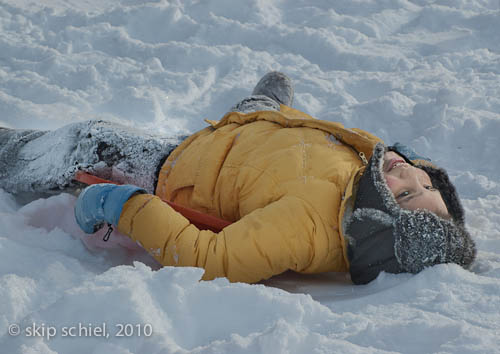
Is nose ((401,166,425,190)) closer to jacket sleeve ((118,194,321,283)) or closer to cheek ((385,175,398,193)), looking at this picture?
cheek ((385,175,398,193))

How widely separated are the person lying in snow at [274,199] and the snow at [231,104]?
92 mm

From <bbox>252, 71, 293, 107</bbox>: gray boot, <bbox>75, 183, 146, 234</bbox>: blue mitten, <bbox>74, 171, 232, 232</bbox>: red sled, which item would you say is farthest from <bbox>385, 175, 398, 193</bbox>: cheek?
<bbox>252, 71, 293, 107</bbox>: gray boot

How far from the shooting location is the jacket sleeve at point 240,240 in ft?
4.44

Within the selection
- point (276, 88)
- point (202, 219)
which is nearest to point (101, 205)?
point (202, 219)

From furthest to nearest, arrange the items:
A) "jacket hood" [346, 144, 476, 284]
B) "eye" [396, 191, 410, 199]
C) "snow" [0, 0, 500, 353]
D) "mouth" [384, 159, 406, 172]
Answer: "mouth" [384, 159, 406, 172]
"eye" [396, 191, 410, 199]
"jacket hood" [346, 144, 476, 284]
"snow" [0, 0, 500, 353]

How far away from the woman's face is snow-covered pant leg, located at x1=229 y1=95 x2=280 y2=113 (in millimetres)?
845

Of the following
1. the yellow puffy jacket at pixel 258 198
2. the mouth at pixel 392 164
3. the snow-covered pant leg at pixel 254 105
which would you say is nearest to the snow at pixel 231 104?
the yellow puffy jacket at pixel 258 198

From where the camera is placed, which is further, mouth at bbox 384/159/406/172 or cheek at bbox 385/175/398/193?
mouth at bbox 384/159/406/172

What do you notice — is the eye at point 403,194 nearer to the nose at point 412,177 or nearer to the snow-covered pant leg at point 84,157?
the nose at point 412,177

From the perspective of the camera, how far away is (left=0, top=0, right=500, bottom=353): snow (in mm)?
910

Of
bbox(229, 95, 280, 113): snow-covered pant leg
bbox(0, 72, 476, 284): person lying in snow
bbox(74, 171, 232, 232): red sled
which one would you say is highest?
bbox(229, 95, 280, 113): snow-covered pant leg

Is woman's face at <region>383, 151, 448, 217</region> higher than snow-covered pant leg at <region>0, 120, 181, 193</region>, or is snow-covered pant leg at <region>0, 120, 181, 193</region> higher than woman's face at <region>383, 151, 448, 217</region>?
woman's face at <region>383, 151, 448, 217</region>

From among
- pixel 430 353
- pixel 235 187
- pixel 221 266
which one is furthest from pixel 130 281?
pixel 235 187

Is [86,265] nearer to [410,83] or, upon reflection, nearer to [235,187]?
[235,187]
